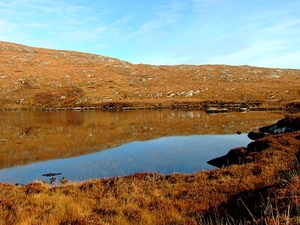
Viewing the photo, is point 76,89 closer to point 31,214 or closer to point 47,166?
point 47,166

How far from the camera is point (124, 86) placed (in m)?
130

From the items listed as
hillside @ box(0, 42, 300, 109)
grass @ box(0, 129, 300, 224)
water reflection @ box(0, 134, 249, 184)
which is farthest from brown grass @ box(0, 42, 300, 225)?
hillside @ box(0, 42, 300, 109)

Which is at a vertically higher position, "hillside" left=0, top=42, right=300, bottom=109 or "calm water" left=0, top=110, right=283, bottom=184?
"hillside" left=0, top=42, right=300, bottom=109

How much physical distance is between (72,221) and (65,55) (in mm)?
203412

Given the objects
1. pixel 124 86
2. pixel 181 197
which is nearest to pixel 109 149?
pixel 181 197

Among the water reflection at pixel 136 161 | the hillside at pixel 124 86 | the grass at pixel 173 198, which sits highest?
the hillside at pixel 124 86

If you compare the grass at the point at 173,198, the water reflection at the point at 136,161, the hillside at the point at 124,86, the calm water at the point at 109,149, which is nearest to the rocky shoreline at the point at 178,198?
the grass at the point at 173,198

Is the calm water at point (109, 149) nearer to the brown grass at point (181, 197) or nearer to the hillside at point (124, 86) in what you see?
the brown grass at point (181, 197)

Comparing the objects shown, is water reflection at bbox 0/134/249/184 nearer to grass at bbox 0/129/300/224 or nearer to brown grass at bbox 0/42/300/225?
brown grass at bbox 0/42/300/225

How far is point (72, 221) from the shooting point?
9.05 m

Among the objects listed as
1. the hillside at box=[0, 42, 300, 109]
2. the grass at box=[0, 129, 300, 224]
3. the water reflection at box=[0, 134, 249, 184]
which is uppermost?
the hillside at box=[0, 42, 300, 109]

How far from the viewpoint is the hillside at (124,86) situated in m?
99.1

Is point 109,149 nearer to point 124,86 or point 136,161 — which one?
point 136,161

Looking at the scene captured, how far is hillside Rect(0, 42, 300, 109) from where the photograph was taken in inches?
3903
